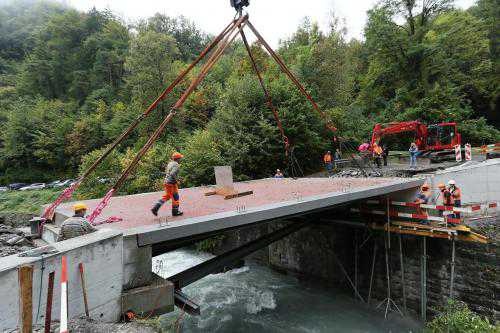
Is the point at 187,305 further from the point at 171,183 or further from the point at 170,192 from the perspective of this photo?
the point at 171,183

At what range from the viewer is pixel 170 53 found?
30.2 meters

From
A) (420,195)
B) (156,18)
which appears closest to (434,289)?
(420,195)

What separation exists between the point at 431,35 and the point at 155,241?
106 ft

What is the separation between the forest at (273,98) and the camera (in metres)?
19.9

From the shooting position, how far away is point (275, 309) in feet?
37.8

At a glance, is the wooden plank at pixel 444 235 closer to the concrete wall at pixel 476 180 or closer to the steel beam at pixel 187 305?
the concrete wall at pixel 476 180

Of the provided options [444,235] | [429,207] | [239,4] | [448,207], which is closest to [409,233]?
[444,235]

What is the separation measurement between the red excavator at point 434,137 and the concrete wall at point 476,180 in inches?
270

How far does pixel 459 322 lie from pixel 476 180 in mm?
7473

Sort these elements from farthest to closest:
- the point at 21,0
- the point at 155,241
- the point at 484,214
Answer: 1. the point at 21,0
2. the point at 484,214
3. the point at 155,241

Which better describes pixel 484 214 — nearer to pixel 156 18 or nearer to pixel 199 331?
pixel 199 331

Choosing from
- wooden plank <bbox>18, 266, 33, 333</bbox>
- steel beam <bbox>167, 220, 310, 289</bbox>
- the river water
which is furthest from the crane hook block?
the river water

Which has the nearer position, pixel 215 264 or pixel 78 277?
pixel 78 277

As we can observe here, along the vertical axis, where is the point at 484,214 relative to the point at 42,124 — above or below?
below
